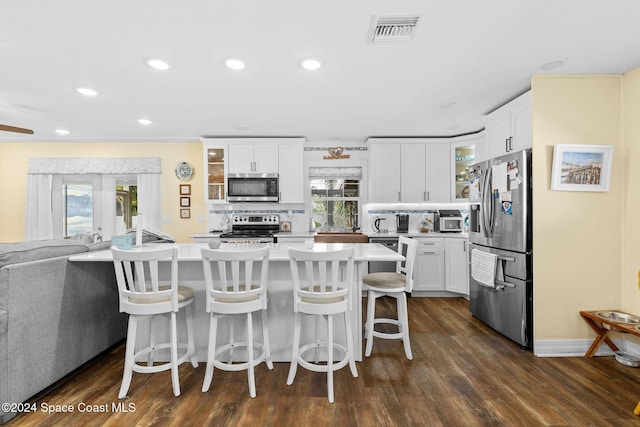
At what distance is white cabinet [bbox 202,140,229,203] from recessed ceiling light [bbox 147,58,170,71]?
2375mm

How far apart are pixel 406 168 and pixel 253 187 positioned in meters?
2.45

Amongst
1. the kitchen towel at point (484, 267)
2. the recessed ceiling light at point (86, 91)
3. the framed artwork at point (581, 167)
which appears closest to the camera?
the framed artwork at point (581, 167)

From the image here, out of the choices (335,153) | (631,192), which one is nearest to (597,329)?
(631,192)

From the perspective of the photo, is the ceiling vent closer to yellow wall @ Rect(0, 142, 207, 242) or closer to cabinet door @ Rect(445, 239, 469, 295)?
cabinet door @ Rect(445, 239, 469, 295)

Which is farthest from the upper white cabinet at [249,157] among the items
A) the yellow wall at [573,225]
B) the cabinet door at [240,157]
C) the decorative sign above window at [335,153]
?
the yellow wall at [573,225]

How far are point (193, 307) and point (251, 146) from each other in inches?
117

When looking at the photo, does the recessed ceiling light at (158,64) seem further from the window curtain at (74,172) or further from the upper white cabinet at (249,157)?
the window curtain at (74,172)

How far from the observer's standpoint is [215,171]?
4984 millimetres

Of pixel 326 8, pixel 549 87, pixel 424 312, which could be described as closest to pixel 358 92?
pixel 326 8

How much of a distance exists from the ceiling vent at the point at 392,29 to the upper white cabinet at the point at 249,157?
306cm

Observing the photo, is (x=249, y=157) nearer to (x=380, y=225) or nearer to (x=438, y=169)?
(x=380, y=225)

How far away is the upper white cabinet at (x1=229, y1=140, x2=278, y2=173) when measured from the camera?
495 cm

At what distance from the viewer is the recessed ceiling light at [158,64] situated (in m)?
2.46

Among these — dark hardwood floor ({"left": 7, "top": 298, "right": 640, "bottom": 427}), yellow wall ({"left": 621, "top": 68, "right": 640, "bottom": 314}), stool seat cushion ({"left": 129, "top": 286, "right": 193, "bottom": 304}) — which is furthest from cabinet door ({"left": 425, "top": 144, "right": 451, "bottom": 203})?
stool seat cushion ({"left": 129, "top": 286, "right": 193, "bottom": 304})
